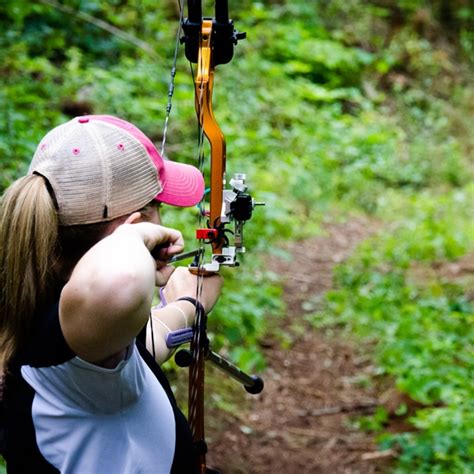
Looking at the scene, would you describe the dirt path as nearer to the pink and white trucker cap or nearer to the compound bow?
the compound bow

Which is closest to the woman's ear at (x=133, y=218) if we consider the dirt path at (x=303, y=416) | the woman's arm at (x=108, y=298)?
the woman's arm at (x=108, y=298)

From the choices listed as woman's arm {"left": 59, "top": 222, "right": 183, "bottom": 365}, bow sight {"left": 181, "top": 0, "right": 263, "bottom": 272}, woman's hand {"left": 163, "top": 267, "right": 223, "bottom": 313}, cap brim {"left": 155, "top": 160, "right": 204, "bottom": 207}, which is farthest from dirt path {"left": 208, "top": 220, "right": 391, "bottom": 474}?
woman's arm {"left": 59, "top": 222, "right": 183, "bottom": 365}

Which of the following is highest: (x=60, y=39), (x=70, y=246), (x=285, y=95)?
(x=70, y=246)

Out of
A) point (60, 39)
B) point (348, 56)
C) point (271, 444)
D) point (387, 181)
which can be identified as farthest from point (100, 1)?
point (271, 444)

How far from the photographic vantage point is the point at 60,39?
328 inches

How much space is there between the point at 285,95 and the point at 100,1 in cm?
291

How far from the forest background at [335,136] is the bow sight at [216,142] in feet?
6.90

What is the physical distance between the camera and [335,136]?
10055 mm

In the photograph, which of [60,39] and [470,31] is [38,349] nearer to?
[60,39]

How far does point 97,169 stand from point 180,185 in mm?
260

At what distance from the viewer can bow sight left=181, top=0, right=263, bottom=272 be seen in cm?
171

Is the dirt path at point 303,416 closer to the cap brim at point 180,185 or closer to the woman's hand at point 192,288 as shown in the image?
the woman's hand at point 192,288

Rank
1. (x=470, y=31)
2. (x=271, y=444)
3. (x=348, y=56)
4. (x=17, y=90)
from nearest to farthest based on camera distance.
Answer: (x=271, y=444) < (x=17, y=90) < (x=348, y=56) < (x=470, y=31)

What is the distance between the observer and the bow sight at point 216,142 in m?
1.71
